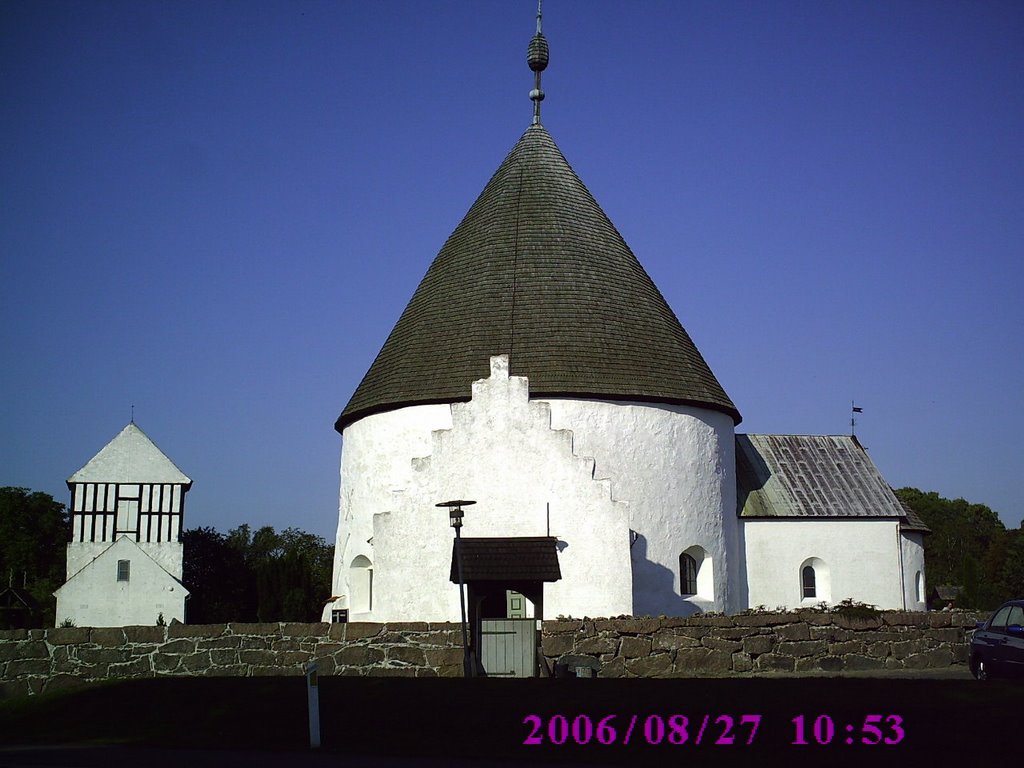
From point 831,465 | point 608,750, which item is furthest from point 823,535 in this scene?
point 608,750

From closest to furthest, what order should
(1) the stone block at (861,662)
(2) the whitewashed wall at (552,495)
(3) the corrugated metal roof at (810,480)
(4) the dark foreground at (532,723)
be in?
(4) the dark foreground at (532,723), (1) the stone block at (861,662), (2) the whitewashed wall at (552,495), (3) the corrugated metal roof at (810,480)

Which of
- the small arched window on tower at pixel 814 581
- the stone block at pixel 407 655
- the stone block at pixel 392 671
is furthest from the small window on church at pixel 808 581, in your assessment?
the stone block at pixel 392 671

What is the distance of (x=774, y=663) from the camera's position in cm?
1822

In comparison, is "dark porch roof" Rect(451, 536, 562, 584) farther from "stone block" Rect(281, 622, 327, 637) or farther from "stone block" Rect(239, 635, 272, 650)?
"stone block" Rect(239, 635, 272, 650)

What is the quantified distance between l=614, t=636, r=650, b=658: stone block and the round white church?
387 centimetres

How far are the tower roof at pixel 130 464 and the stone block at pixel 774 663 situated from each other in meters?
32.4

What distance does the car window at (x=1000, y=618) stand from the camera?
1639cm

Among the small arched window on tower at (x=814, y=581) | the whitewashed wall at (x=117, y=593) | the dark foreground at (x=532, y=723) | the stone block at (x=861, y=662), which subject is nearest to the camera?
the dark foreground at (x=532, y=723)

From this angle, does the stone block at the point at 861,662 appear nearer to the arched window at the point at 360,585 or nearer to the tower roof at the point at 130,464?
the arched window at the point at 360,585

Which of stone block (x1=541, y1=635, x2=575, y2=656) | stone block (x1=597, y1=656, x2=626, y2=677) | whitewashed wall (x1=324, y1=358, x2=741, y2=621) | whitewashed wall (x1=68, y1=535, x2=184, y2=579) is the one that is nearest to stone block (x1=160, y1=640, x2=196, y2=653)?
stone block (x1=541, y1=635, x2=575, y2=656)

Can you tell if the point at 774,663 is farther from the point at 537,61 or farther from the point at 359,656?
the point at 537,61

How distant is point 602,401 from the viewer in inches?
968

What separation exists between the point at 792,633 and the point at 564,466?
20.7ft

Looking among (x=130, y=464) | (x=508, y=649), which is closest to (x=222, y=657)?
(x=508, y=649)
